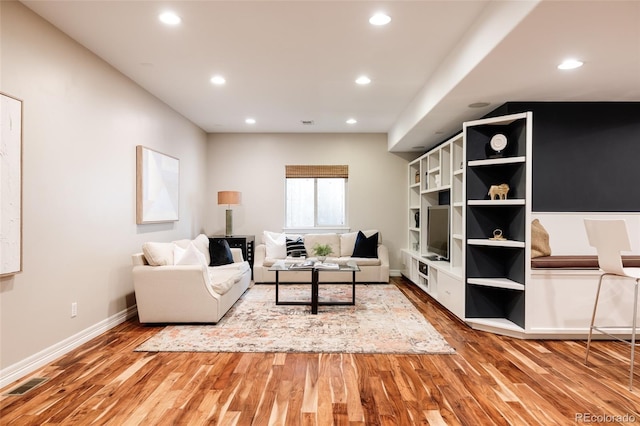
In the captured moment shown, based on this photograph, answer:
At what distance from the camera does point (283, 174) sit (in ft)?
22.5

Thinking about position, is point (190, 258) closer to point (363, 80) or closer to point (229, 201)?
point (229, 201)

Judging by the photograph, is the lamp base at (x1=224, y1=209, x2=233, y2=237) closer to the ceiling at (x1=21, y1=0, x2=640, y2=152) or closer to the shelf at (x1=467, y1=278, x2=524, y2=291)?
the ceiling at (x1=21, y1=0, x2=640, y2=152)

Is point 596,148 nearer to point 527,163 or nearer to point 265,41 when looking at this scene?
point 527,163

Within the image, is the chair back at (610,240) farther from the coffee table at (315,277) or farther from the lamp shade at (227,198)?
the lamp shade at (227,198)

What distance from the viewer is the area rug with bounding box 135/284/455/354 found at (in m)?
3.14

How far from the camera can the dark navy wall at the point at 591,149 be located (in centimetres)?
364

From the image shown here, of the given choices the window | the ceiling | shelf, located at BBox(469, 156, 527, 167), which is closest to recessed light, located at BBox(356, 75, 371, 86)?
the ceiling

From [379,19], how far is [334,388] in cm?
274

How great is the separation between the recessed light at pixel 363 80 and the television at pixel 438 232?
2.02 meters

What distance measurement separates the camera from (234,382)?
2.51 metres

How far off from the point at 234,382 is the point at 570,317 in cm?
310

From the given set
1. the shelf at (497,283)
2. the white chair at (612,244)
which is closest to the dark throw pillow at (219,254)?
the shelf at (497,283)

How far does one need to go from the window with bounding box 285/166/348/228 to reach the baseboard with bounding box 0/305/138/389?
12.0ft

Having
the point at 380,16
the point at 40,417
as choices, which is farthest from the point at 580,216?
the point at 40,417
